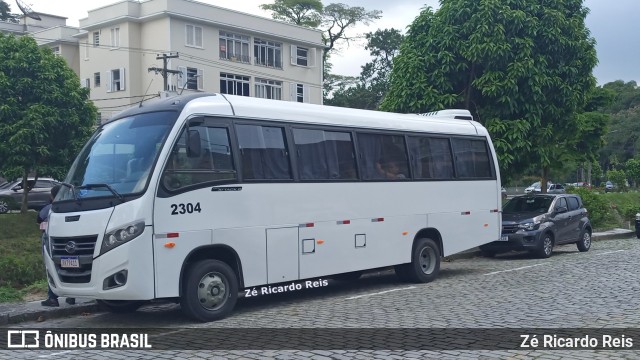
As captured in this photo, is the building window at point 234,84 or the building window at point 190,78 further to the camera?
the building window at point 234,84

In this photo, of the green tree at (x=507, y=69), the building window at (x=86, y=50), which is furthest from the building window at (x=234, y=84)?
the green tree at (x=507, y=69)

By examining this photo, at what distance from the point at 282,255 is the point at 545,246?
10623mm

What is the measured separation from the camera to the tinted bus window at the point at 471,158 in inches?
606

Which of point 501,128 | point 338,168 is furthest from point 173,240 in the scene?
point 501,128

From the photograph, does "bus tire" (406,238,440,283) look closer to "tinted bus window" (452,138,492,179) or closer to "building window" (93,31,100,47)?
"tinted bus window" (452,138,492,179)

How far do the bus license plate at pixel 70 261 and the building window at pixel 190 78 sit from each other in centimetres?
3413

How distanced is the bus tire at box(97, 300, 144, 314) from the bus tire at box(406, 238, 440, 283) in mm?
5581

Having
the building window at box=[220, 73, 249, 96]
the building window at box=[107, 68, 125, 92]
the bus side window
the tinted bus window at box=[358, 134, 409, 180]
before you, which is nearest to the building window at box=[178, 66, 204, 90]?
the building window at box=[220, 73, 249, 96]

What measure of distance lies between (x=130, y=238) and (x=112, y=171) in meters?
1.19

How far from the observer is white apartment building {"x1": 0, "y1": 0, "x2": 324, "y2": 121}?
43.8 meters

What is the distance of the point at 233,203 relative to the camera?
1056 cm

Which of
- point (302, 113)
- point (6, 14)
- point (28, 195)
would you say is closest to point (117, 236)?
point (302, 113)

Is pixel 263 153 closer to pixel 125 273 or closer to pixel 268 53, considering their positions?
pixel 125 273

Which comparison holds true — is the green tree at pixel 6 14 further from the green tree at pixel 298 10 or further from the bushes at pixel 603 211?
the bushes at pixel 603 211
